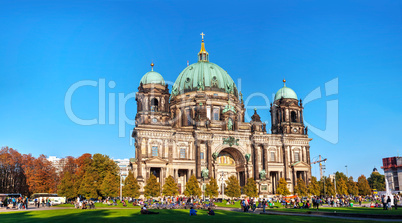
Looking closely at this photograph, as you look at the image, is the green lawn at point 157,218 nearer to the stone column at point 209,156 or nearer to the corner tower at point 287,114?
the stone column at point 209,156

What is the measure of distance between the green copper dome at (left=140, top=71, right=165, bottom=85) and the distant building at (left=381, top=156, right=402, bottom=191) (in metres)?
93.6

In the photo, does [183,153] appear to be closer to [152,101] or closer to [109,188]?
[152,101]

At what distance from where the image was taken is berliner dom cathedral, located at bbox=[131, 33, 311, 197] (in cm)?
7838

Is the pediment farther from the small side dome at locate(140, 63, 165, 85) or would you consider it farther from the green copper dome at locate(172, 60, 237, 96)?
the green copper dome at locate(172, 60, 237, 96)

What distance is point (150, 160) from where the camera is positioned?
2953 inches

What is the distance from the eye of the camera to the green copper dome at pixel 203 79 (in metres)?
94.1

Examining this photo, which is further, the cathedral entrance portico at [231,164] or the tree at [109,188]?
the cathedral entrance portico at [231,164]

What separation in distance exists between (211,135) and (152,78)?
17389 millimetres

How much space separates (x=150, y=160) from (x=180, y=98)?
913 inches

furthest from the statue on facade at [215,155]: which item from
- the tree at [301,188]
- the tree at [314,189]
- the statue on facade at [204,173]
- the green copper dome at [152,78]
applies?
the tree at [314,189]

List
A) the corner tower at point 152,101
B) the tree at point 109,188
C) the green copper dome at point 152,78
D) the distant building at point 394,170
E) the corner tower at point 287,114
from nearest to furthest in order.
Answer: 1. the tree at point 109,188
2. the corner tower at point 152,101
3. the green copper dome at point 152,78
4. the corner tower at point 287,114
5. the distant building at point 394,170

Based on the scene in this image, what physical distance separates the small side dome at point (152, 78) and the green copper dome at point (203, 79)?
1123cm

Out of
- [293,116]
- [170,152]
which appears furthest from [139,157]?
[293,116]

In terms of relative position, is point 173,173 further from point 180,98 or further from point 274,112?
point 274,112
